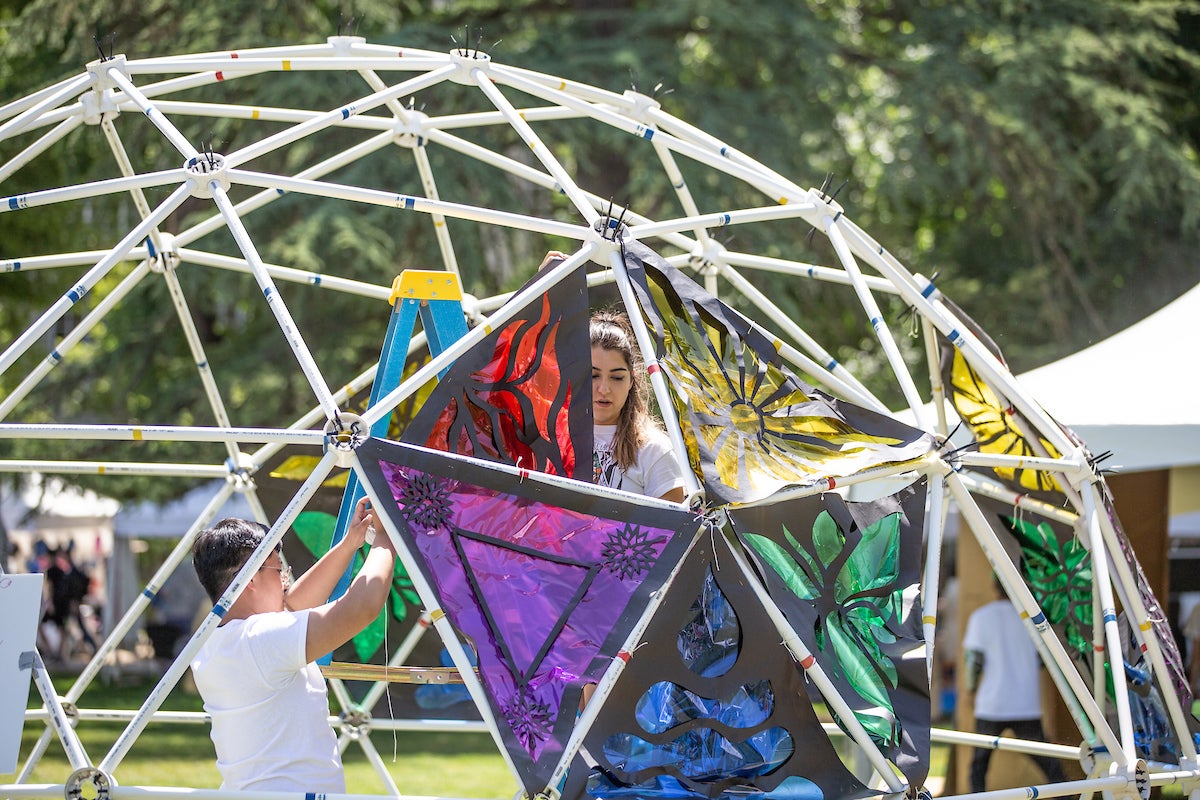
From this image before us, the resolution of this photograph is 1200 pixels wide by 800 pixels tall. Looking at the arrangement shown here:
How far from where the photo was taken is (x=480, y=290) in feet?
36.3

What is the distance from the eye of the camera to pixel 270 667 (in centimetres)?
321

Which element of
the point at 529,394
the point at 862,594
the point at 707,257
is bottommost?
the point at 862,594

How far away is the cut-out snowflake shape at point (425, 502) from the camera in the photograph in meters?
3.38

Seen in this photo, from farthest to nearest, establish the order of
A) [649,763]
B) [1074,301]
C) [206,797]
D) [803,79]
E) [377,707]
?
[1074,301], [803,79], [377,707], [649,763], [206,797]

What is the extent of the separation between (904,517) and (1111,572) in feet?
4.88

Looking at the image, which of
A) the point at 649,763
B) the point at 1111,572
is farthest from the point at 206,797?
the point at 1111,572

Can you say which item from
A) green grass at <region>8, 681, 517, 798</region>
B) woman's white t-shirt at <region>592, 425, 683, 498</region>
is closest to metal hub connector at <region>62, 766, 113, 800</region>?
woman's white t-shirt at <region>592, 425, 683, 498</region>

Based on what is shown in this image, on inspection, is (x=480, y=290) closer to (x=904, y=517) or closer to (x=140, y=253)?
(x=140, y=253)

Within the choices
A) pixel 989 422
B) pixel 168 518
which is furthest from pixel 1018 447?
pixel 168 518

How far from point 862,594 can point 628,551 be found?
784mm

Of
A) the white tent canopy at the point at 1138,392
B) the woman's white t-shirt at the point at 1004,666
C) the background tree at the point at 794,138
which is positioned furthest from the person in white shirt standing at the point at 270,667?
the background tree at the point at 794,138

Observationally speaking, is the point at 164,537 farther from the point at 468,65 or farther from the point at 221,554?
the point at 221,554

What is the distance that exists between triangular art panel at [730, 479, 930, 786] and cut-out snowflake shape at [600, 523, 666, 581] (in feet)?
0.86

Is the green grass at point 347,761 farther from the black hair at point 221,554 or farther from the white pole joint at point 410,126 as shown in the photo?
the black hair at point 221,554
